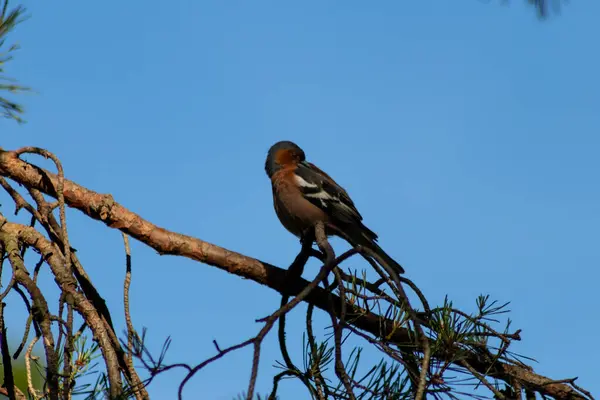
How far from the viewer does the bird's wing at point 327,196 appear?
669 centimetres

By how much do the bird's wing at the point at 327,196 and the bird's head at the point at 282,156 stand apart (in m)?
0.22

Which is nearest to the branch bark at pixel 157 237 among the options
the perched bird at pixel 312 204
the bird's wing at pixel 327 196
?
the perched bird at pixel 312 204

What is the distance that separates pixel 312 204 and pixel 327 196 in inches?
8.6

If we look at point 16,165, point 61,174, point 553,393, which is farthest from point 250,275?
point 553,393

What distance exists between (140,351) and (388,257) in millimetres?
3832

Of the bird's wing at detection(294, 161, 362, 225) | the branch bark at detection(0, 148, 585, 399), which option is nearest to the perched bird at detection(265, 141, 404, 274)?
the bird's wing at detection(294, 161, 362, 225)

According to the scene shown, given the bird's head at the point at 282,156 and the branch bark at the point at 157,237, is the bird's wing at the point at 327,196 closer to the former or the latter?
the bird's head at the point at 282,156

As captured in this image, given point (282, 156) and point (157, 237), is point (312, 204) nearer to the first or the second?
point (282, 156)

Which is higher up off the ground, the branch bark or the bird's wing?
the bird's wing

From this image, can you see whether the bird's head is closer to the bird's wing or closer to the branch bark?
the bird's wing

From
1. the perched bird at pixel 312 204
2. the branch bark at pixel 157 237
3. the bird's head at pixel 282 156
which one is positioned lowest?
the branch bark at pixel 157 237

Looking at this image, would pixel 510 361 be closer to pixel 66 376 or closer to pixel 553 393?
pixel 553 393

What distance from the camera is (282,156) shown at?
7.31 m

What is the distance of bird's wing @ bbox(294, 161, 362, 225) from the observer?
669 cm
